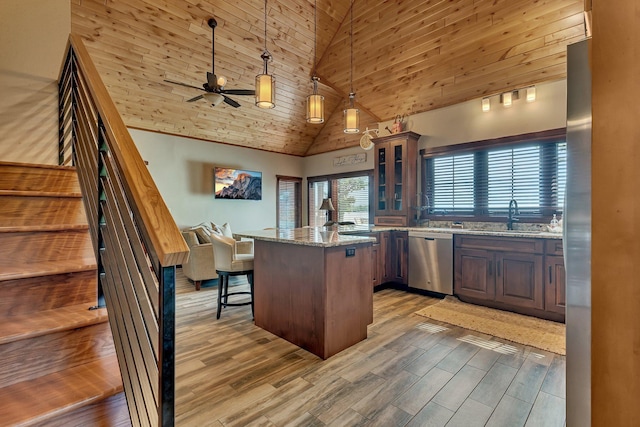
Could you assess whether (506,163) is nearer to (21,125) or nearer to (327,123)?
(327,123)

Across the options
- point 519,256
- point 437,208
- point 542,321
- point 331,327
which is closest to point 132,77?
point 331,327

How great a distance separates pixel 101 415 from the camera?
104 centimetres

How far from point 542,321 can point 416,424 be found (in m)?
2.48

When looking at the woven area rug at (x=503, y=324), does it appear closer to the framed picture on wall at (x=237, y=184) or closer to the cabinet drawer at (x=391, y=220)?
the cabinet drawer at (x=391, y=220)

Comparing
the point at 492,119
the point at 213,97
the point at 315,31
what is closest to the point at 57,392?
the point at 213,97

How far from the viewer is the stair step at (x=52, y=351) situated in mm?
1083

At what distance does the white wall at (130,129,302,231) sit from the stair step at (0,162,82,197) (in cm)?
380

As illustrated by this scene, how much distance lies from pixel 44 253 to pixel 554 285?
4.33 meters

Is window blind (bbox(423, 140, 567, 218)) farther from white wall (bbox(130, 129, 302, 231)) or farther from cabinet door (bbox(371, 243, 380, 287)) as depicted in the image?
white wall (bbox(130, 129, 302, 231))

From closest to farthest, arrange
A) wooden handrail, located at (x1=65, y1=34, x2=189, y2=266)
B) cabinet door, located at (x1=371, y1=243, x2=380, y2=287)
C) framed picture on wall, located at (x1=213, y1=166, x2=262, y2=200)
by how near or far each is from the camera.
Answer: wooden handrail, located at (x1=65, y1=34, x2=189, y2=266)
cabinet door, located at (x1=371, y1=243, x2=380, y2=287)
framed picture on wall, located at (x1=213, y1=166, x2=262, y2=200)

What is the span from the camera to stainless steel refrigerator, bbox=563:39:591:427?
813 mm

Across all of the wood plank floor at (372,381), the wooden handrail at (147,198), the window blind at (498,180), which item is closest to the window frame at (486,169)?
the window blind at (498,180)

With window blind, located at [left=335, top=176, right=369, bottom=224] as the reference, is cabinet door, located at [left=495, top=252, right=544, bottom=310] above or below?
below

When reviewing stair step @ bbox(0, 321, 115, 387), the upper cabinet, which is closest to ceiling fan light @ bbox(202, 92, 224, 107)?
the upper cabinet
